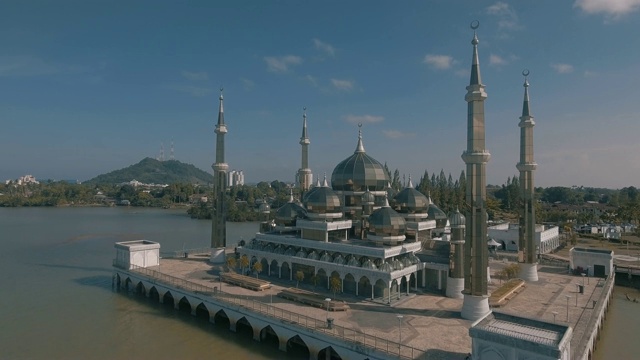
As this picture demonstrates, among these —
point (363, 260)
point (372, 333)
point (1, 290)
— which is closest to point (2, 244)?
point (1, 290)

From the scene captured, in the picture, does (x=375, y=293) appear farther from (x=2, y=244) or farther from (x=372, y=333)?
(x=2, y=244)

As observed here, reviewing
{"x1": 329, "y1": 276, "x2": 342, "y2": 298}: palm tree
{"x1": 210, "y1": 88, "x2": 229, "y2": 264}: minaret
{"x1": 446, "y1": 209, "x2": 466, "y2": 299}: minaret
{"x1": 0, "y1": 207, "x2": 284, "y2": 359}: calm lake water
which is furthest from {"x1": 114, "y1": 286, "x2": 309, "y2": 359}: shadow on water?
{"x1": 446, "y1": 209, "x2": 466, "y2": 299}: minaret

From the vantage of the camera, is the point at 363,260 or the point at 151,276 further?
the point at 151,276

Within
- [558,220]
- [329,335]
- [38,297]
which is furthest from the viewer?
[558,220]

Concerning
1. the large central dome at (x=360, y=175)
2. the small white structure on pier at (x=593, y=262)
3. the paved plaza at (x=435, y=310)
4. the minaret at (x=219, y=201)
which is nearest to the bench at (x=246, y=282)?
the paved plaza at (x=435, y=310)

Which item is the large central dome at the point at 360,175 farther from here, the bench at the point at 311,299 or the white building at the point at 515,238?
the white building at the point at 515,238

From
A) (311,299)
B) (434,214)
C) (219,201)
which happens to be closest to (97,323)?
(311,299)

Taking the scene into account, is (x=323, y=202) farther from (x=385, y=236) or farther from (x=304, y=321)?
(x=304, y=321)
